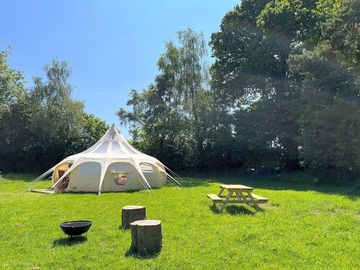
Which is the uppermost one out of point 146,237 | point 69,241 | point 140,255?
point 146,237

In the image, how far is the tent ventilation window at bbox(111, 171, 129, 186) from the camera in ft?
53.5

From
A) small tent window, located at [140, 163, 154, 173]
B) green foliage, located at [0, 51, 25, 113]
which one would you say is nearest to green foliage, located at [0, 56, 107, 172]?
green foliage, located at [0, 51, 25, 113]

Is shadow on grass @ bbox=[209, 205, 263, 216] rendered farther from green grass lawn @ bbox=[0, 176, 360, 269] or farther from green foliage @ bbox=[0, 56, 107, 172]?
green foliage @ bbox=[0, 56, 107, 172]

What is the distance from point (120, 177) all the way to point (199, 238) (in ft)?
33.1

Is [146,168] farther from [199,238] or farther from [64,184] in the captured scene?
[199,238]

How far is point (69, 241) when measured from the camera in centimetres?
699

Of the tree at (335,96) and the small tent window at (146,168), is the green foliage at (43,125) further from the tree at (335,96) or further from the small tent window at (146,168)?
the tree at (335,96)

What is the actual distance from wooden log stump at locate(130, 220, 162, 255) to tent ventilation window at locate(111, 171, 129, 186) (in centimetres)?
1015

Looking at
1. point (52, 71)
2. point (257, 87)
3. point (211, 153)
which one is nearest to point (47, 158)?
point (52, 71)

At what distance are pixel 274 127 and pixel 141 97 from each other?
10337mm

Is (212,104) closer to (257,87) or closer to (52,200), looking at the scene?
(257,87)

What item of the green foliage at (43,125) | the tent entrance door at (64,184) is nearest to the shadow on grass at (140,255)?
the tent entrance door at (64,184)

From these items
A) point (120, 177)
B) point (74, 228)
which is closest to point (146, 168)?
point (120, 177)

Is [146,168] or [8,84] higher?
[8,84]
